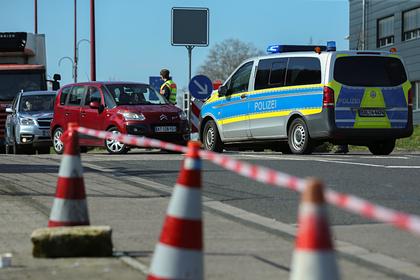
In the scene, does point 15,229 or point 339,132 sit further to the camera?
point 339,132

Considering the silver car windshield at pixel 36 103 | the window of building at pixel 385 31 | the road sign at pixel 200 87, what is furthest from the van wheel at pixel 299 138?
the window of building at pixel 385 31

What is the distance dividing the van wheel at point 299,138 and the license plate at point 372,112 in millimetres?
1106

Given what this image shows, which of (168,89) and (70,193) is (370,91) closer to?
(168,89)

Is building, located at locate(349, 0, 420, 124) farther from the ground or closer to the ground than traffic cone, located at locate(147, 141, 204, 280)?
farther from the ground

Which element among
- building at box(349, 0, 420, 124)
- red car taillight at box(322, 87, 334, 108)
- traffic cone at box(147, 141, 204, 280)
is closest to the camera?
traffic cone at box(147, 141, 204, 280)

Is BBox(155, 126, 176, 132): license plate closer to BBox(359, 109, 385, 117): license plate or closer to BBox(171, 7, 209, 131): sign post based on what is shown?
BBox(359, 109, 385, 117): license plate

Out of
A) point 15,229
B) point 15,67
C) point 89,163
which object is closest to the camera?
point 15,229

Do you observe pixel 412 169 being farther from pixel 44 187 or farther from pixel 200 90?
pixel 200 90

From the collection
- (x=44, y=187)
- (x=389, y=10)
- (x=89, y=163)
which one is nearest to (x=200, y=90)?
(x=89, y=163)

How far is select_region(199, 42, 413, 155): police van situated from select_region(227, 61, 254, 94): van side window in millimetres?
56

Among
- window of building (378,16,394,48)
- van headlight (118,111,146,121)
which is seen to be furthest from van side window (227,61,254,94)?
window of building (378,16,394,48)

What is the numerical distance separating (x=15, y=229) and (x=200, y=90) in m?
16.3

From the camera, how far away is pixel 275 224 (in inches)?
321

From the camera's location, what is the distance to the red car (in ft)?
62.2
